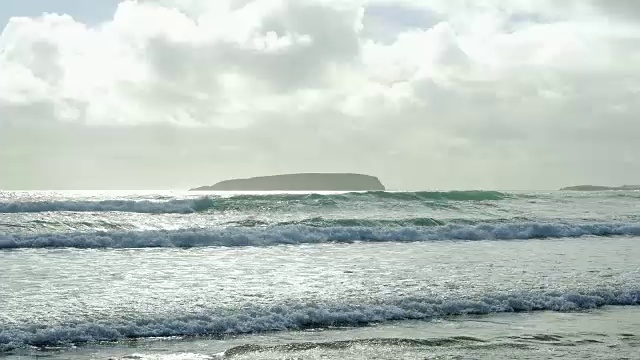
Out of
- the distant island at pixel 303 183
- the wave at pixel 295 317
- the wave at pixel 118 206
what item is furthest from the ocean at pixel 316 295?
the distant island at pixel 303 183

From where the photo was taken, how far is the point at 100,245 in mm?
19000

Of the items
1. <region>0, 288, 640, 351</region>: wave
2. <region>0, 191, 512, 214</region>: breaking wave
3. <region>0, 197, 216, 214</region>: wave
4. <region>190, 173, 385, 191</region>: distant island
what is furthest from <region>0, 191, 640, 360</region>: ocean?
<region>190, 173, 385, 191</region>: distant island

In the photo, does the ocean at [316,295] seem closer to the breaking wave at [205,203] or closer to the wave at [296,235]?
the wave at [296,235]

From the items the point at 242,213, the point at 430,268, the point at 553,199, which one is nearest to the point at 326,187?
the point at 553,199

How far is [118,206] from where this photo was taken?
31.8m

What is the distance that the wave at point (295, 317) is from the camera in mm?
7875

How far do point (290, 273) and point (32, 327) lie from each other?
603 cm

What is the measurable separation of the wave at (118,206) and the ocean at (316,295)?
21.7 feet

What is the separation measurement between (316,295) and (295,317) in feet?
4.65

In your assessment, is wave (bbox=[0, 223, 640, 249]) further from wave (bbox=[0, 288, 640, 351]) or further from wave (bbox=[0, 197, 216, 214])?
wave (bbox=[0, 288, 640, 351])

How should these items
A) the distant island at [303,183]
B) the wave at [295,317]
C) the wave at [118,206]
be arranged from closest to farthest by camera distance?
the wave at [295,317]
the wave at [118,206]
the distant island at [303,183]

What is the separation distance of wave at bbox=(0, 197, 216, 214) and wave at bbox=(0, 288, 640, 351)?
23.9 meters

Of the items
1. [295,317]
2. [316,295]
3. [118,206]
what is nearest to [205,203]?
[118,206]

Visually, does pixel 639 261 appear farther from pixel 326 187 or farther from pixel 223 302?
pixel 326 187
